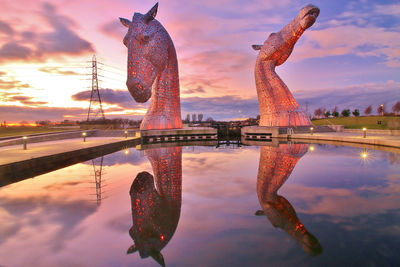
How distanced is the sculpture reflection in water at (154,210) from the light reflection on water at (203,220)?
16 millimetres

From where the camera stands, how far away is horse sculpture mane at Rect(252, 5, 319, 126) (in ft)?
64.1

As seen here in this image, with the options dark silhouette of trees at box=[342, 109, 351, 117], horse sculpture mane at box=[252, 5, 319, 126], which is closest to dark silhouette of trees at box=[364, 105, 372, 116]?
dark silhouette of trees at box=[342, 109, 351, 117]

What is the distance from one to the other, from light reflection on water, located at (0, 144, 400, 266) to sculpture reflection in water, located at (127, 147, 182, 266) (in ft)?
0.05

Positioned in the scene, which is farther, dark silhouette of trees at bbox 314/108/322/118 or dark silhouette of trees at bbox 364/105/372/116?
dark silhouette of trees at bbox 314/108/322/118

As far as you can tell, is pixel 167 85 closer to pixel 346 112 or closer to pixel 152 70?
pixel 152 70

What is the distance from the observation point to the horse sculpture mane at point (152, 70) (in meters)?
12.2

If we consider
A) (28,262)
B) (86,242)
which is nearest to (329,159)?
(86,242)

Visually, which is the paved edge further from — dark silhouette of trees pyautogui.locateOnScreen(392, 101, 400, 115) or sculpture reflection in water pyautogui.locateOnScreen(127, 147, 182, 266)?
dark silhouette of trees pyautogui.locateOnScreen(392, 101, 400, 115)

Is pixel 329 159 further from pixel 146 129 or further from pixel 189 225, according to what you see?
pixel 146 129

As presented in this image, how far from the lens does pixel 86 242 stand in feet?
10.3

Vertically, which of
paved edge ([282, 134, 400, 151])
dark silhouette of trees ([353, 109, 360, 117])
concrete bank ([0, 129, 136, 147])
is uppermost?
dark silhouette of trees ([353, 109, 360, 117])

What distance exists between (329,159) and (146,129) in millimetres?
12298

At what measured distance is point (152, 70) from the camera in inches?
511

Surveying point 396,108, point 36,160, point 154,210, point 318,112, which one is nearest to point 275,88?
point 36,160
